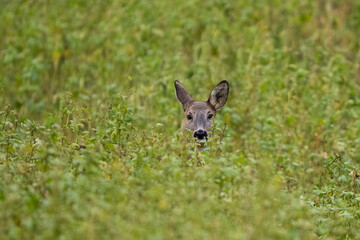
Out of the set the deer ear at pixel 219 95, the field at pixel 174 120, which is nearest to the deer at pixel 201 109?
the deer ear at pixel 219 95

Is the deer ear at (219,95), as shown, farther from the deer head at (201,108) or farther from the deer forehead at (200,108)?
the deer forehead at (200,108)

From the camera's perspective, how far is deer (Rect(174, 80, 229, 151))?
352 inches

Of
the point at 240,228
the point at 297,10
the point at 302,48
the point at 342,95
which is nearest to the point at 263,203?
the point at 240,228

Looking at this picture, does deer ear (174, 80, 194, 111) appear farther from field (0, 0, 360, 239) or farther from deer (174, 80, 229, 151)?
field (0, 0, 360, 239)

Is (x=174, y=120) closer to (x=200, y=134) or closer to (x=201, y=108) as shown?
(x=201, y=108)

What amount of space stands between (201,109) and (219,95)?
18.0 inches

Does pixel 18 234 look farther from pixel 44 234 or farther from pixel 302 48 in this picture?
pixel 302 48

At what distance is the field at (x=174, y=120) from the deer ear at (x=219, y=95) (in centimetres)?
28

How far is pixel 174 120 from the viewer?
1012 cm

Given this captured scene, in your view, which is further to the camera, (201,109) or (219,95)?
(219,95)

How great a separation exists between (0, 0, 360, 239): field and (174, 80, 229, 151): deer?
25 centimetres

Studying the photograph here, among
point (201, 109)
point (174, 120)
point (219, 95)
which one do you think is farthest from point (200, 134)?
point (174, 120)

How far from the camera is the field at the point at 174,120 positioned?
5.17m

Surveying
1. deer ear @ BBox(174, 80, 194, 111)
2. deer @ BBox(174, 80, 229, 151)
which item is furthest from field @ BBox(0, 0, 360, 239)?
deer ear @ BBox(174, 80, 194, 111)
